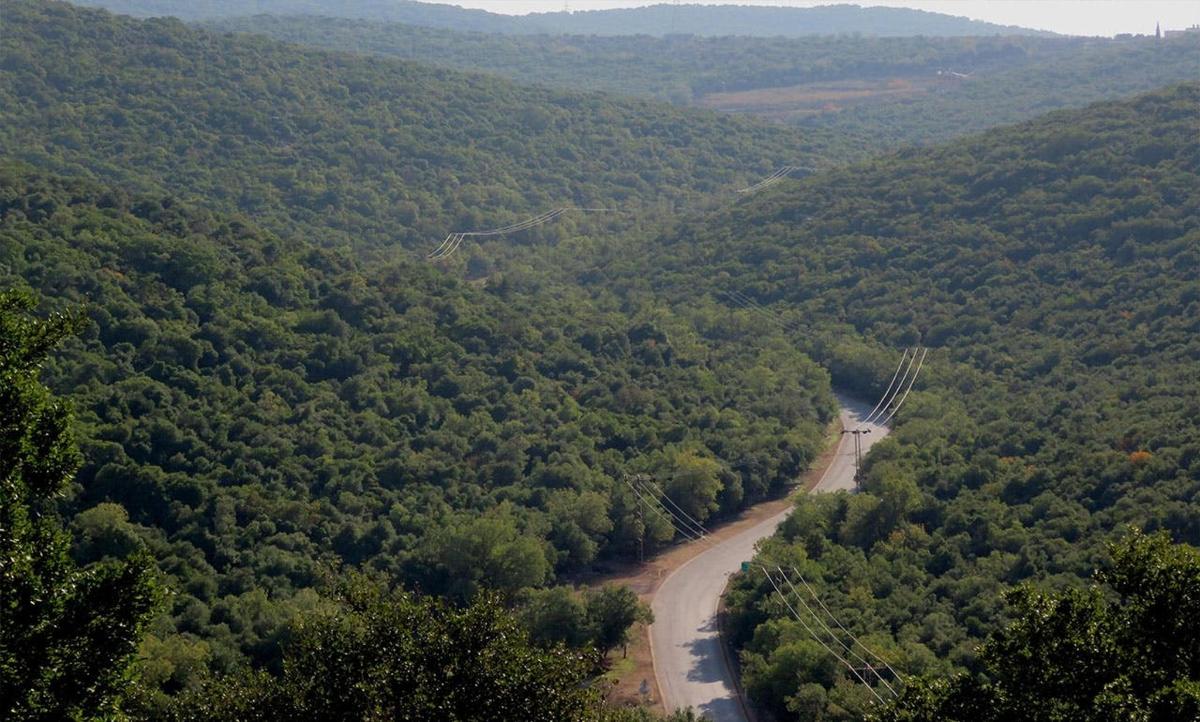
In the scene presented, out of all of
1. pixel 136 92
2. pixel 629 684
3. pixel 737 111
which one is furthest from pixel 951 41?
pixel 629 684

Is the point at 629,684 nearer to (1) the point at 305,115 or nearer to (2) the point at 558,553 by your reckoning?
(2) the point at 558,553

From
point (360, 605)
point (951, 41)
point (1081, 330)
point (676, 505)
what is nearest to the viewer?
point (360, 605)

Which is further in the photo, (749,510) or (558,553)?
(749,510)

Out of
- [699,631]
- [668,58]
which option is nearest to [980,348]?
[699,631]

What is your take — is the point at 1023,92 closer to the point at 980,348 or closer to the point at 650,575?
the point at 980,348

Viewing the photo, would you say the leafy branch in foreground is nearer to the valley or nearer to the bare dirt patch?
the valley

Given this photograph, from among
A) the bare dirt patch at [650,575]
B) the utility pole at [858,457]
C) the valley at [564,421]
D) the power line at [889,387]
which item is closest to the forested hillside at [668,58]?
the valley at [564,421]
